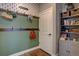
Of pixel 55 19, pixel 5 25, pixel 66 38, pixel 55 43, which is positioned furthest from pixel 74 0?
pixel 5 25

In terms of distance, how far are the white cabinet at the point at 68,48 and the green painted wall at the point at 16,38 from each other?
383 millimetres

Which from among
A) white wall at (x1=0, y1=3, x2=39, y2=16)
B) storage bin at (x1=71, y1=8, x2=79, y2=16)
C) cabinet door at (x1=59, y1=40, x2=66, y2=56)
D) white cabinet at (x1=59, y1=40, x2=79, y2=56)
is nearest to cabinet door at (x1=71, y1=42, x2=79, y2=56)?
white cabinet at (x1=59, y1=40, x2=79, y2=56)

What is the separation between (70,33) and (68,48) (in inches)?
9.3

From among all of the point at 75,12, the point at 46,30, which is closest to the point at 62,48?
the point at 46,30

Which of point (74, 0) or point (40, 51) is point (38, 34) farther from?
point (74, 0)

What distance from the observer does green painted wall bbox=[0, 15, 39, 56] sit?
1.35 metres

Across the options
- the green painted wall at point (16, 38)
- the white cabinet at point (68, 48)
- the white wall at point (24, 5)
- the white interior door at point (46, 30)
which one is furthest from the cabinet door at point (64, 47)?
the white wall at point (24, 5)

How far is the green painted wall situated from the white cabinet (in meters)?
0.38

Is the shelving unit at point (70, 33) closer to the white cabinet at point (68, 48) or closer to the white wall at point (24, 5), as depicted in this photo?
the white cabinet at point (68, 48)

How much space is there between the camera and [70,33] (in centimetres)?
143

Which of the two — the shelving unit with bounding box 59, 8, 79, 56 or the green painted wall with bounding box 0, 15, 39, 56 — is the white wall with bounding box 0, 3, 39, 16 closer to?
the green painted wall with bounding box 0, 15, 39, 56

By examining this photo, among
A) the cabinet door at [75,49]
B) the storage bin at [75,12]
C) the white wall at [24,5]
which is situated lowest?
the cabinet door at [75,49]

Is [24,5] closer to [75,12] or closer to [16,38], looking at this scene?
[16,38]

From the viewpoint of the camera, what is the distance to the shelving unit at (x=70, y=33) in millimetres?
1404
